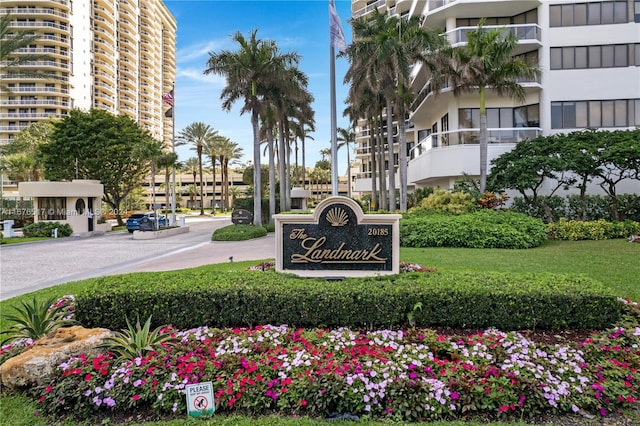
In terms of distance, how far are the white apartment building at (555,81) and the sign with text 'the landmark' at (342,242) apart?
17.3 m

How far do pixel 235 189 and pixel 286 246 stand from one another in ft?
241

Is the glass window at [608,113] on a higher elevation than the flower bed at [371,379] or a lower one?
higher

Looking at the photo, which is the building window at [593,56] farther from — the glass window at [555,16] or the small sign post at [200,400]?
the small sign post at [200,400]

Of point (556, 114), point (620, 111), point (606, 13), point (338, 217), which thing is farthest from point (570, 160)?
point (338, 217)

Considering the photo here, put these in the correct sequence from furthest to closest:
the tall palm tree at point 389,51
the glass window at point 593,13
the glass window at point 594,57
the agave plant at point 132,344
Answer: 1. the glass window at point 593,13
2. the glass window at point 594,57
3. the tall palm tree at point 389,51
4. the agave plant at point 132,344

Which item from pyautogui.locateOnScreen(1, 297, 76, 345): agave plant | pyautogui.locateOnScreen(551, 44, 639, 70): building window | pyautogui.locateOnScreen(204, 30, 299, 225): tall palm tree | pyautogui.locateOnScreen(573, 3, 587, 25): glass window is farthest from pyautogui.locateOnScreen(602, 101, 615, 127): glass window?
pyautogui.locateOnScreen(1, 297, 76, 345): agave plant

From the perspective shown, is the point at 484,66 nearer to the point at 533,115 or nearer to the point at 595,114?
the point at 533,115

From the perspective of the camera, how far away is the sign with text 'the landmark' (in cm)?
742

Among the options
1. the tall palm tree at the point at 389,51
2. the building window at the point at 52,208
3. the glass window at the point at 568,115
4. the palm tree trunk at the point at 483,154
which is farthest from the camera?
the building window at the point at 52,208

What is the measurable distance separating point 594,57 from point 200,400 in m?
29.7

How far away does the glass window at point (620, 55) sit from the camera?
2297 cm

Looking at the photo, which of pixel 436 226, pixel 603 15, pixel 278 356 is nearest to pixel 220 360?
pixel 278 356

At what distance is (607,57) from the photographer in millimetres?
23094

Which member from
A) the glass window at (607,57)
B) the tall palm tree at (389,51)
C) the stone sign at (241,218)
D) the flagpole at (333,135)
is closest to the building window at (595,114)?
the glass window at (607,57)
